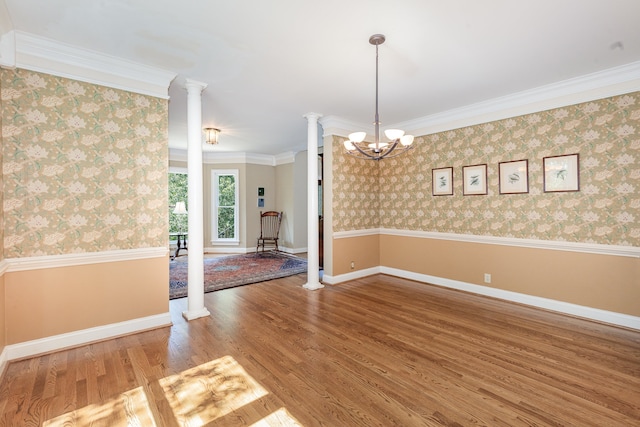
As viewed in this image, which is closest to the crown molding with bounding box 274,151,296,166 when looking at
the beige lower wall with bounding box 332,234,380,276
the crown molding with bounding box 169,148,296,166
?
the crown molding with bounding box 169,148,296,166

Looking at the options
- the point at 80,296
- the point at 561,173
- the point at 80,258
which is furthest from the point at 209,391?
the point at 561,173

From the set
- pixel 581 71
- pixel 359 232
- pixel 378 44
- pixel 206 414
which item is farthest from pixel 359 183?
pixel 206 414

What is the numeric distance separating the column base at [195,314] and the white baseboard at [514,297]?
2.01 m

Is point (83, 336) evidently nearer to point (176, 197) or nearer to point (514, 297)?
point (514, 297)

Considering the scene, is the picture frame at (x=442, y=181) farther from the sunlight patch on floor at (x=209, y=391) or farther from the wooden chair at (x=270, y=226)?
the wooden chair at (x=270, y=226)

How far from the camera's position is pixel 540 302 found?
3662 mm

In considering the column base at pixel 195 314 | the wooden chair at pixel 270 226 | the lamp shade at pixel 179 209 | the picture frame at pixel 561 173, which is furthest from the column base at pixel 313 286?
the lamp shade at pixel 179 209

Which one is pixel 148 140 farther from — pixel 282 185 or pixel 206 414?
pixel 282 185

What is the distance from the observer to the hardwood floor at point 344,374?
1842 mm

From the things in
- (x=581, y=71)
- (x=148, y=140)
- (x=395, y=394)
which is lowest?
(x=395, y=394)

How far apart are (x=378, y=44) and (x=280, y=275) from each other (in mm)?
4000

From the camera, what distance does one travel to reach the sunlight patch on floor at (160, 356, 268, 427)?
1855mm

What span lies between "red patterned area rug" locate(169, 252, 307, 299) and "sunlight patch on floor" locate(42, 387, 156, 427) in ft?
7.50

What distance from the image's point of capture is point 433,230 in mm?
4770
